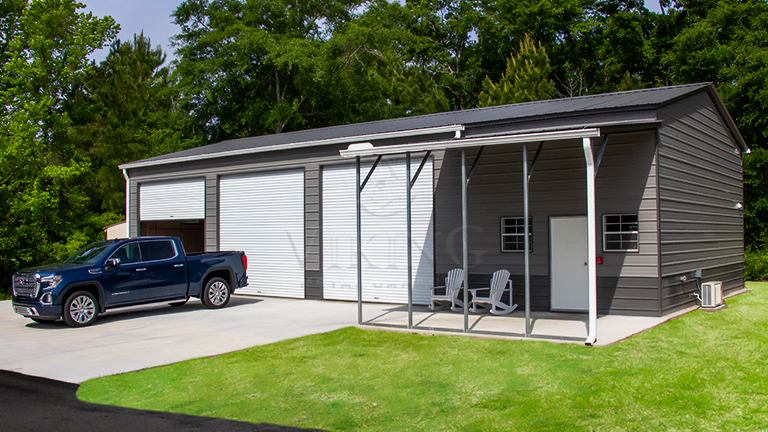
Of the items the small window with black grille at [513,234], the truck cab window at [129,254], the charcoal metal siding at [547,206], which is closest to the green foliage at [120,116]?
the truck cab window at [129,254]

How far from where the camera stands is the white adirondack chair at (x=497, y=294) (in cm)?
1130

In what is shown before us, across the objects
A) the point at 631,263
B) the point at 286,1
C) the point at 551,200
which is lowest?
the point at 631,263

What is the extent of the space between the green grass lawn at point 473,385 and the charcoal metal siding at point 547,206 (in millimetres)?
1995

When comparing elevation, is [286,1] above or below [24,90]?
above

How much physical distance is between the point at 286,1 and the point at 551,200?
27.2 metres

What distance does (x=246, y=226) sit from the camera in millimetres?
16500

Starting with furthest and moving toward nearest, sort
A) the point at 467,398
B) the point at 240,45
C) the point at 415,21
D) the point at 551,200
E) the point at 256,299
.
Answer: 1. the point at 415,21
2. the point at 240,45
3. the point at 256,299
4. the point at 551,200
5. the point at 467,398

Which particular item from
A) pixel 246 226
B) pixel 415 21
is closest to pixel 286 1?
pixel 415 21

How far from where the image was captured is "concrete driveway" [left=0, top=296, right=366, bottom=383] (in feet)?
26.1

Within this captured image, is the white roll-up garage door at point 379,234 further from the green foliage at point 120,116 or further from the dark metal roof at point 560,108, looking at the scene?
the green foliage at point 120,116

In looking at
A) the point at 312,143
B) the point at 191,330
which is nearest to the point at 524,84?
the point at 312,143

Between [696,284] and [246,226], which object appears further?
[246,226]

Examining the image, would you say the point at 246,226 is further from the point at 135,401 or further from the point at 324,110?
the point at 324,110

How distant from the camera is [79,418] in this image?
18.1ft
